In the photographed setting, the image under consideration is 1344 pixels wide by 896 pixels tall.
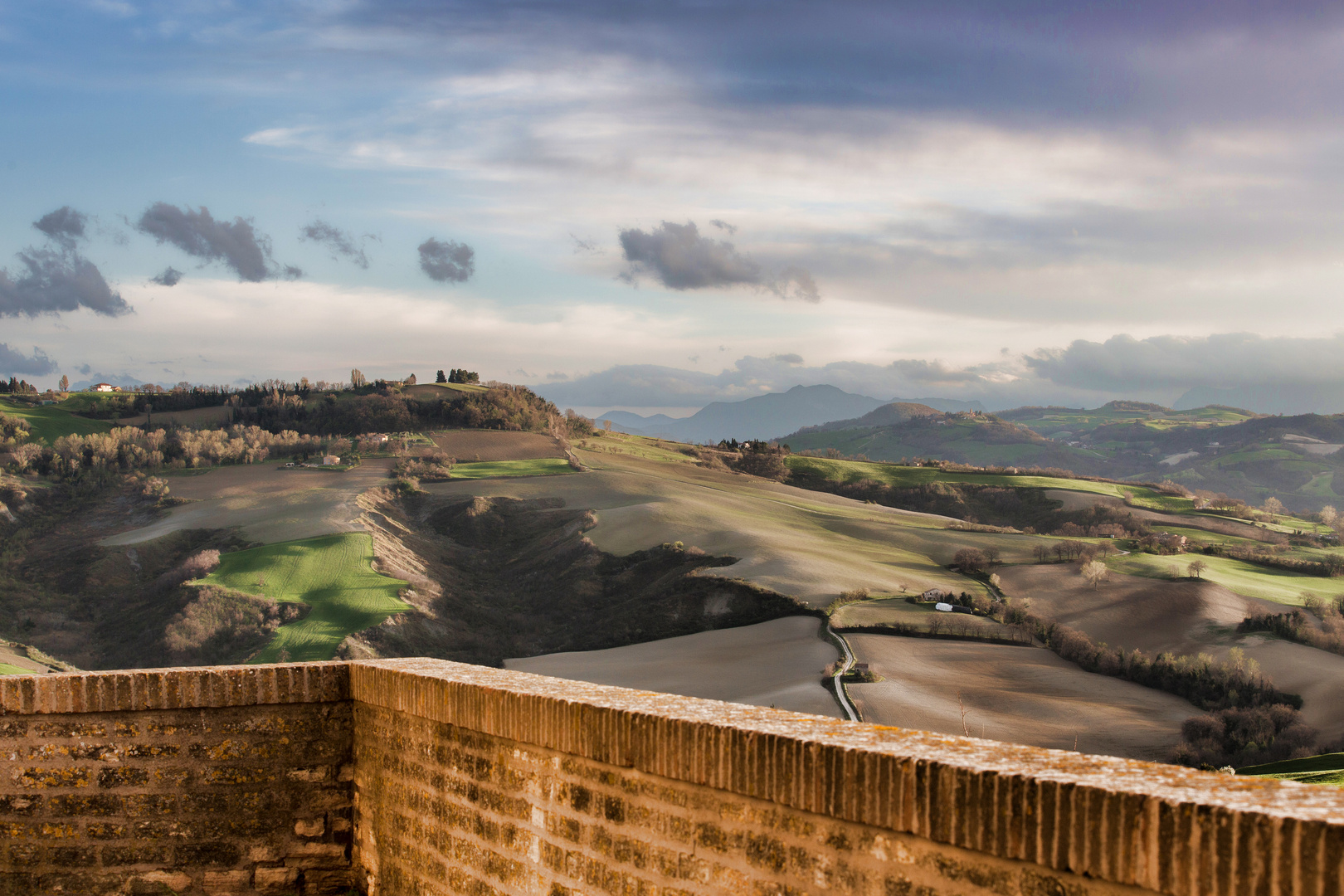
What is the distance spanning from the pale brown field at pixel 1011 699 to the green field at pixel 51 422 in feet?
217

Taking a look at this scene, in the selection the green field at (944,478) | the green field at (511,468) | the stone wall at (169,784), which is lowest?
the green field at (944,478)

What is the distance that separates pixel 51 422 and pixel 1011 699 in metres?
75.4

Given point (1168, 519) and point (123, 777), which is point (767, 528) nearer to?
point (1168, 519)

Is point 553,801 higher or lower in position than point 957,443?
higher

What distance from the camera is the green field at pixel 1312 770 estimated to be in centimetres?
795

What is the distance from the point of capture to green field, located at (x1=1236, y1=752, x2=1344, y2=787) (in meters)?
7.95

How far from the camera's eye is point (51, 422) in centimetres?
7000

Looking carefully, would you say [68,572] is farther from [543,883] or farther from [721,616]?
[543,883]

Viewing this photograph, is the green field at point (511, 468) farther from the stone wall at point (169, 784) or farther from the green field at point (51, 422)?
the stone wall at point (169, 784)

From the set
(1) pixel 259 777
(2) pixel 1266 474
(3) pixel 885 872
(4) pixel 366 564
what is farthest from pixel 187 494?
(2) pixel 1266 474

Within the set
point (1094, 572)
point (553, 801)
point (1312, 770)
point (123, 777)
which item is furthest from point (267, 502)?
point (553, 801)

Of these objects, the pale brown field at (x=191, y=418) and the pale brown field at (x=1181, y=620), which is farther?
the pale brown field at (x=191, y=418)

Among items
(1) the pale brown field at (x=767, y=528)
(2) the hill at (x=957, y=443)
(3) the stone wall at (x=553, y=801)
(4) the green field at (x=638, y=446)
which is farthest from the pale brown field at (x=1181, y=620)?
(2) the hill at (x=957, y=443)

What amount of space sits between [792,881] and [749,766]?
0.36 m
